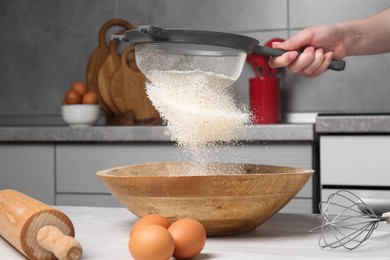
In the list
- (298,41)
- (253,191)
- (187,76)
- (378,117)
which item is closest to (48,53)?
(378,117)

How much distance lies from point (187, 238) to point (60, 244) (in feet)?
0.50

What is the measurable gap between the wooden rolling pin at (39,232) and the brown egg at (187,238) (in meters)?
0.12

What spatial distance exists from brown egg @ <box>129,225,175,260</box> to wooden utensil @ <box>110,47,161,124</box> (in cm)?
189

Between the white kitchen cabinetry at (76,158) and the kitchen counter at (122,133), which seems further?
the white kitchen cabinetry at (76,158)

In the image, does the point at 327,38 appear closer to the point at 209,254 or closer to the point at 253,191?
the point at 253,191

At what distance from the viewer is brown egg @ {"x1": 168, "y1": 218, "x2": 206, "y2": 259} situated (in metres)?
0.78

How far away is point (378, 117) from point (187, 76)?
107 cm

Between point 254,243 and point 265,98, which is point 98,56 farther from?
point 254,243

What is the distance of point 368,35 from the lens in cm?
171

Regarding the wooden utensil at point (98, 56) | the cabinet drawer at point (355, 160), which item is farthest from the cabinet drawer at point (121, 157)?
the wooden utensil at point (98, 56)

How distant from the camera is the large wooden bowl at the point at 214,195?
3.02 ft

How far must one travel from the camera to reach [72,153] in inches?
95.4

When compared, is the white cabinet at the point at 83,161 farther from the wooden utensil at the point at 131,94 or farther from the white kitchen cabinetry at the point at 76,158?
the wooden utensil at the point at 131,94

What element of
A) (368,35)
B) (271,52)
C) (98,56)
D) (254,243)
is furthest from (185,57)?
(98,56)
